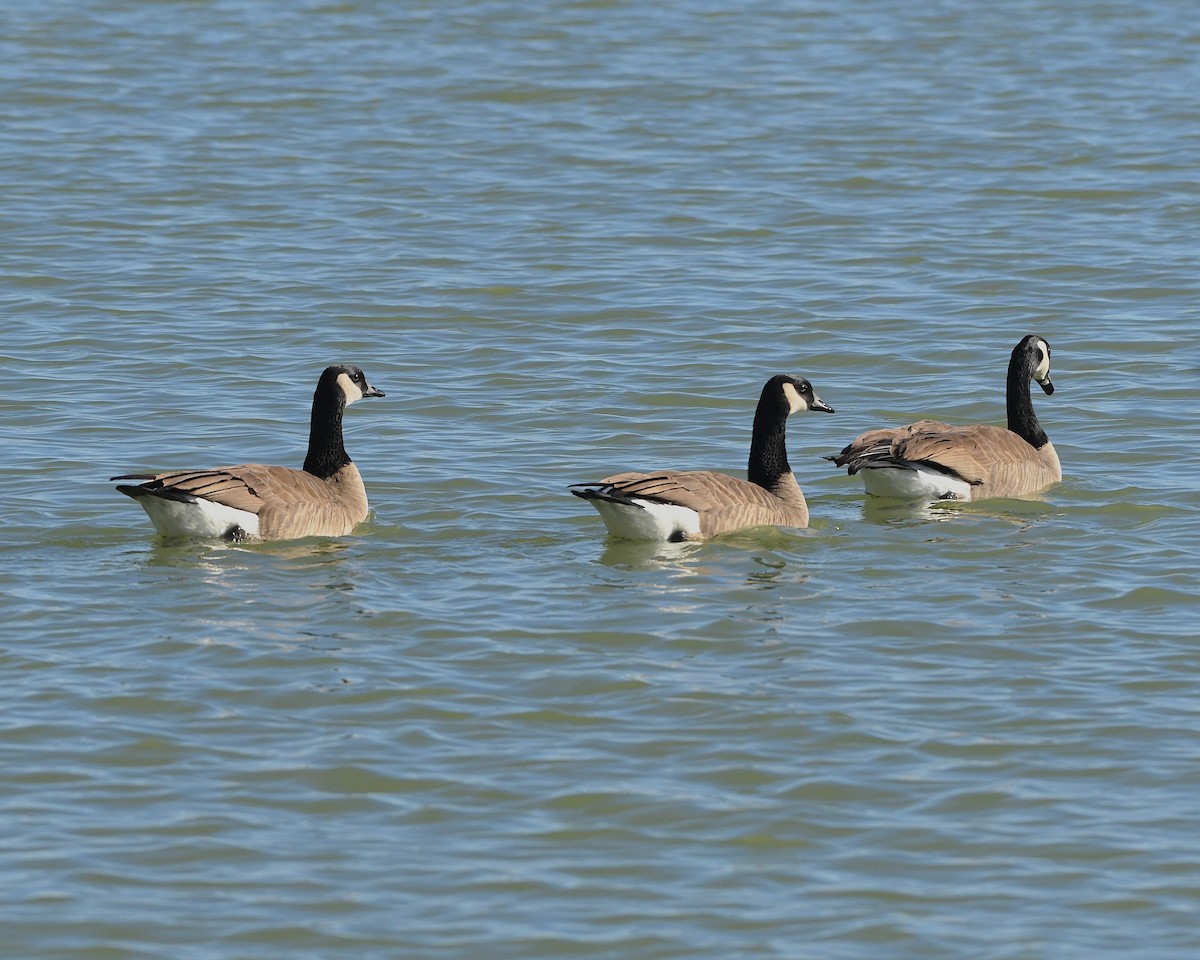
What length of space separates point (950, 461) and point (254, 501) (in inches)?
195

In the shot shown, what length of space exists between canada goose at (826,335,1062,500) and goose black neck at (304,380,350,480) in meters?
3.50

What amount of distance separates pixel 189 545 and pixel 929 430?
214 inches

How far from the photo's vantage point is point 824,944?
8.20 m

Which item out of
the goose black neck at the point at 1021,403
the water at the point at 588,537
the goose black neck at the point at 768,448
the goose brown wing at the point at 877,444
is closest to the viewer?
the water at the point at 588,537

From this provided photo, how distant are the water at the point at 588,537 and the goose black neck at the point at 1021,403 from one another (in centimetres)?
48

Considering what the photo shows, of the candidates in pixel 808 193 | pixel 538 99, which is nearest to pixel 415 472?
pixel 808 193

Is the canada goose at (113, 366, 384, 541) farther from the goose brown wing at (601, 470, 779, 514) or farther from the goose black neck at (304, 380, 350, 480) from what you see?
the goose brown wing at (601, 470, 779, 514)

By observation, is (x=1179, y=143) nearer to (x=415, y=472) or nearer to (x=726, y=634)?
(x=415, y=472)

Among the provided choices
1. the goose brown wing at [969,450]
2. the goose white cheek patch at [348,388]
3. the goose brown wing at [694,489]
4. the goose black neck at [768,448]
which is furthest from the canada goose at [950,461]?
the goose white cheek patch at [348,388]

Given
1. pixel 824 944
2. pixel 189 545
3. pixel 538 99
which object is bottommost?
pixel 824 944

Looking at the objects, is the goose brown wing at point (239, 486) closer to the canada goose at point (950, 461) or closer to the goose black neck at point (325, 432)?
the goose black neck at point (325, 432)

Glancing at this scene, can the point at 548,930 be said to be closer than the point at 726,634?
Yes

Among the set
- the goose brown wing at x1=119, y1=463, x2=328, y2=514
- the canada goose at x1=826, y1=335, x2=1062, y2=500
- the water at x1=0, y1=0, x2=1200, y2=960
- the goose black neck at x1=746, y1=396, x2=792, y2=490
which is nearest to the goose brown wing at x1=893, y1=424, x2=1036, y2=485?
the canada goose at x1=826, y1=335, x2=1062, y2=500

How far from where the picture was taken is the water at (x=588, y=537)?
877 centimetres
